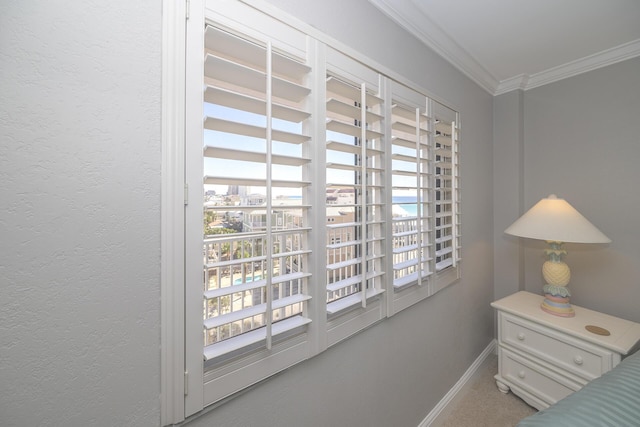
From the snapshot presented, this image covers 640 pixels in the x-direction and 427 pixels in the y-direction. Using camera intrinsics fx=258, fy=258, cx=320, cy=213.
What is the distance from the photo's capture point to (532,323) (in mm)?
1738

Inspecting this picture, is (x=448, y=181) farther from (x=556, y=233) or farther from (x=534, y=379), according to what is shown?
(x=534, y=379)

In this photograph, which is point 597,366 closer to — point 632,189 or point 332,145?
point 632,189

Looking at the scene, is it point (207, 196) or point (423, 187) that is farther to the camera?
point (423, 187)

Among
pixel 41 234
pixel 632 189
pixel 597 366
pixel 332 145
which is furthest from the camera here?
pixel 632 189

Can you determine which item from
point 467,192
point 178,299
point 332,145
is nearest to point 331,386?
point 178,299

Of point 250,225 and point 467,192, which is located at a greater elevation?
point 467,192

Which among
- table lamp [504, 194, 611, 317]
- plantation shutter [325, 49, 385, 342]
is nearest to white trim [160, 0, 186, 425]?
plantation shutter [325, 49, 385, 342]

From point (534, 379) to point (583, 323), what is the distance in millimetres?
492

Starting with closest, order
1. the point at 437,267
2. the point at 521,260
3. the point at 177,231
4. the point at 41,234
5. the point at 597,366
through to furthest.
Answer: the point at 41,234 < the point at 177,231 < the point at 597,366 < the point at 437,267 < the point at 521,260

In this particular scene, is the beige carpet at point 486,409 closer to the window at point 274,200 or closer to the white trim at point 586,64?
the window at point 274,200

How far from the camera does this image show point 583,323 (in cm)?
162

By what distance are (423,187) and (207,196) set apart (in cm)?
120

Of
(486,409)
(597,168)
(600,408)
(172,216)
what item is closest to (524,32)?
(597,168)

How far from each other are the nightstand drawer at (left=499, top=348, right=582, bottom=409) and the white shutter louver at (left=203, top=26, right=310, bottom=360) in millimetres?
1786
